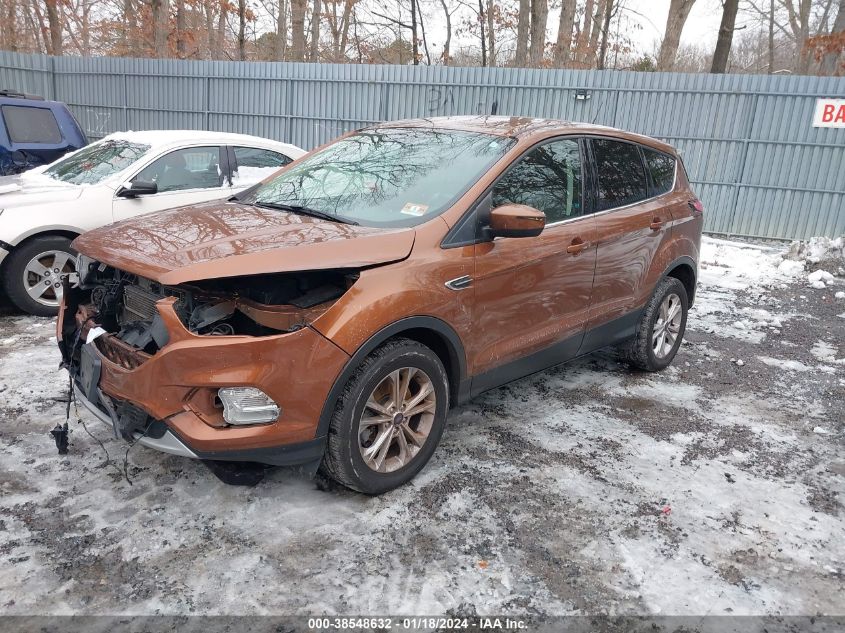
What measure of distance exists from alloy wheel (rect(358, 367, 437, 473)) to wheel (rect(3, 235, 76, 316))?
3.81 meters

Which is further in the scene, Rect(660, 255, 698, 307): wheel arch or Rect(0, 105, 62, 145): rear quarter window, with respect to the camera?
Rect(0, 105, 62, 145): rear quarter window

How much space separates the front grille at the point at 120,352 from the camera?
2.97 metres

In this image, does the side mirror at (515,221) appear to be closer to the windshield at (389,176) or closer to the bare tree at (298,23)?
the windshield at (389,176)

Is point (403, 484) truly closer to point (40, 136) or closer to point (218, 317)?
point (218, 317)

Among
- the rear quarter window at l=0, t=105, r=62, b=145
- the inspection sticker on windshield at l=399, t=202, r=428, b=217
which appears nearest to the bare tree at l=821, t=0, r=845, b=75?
the rear quarter window at l=0, t=105, r=62, b=145

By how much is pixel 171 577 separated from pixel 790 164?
12091 mm

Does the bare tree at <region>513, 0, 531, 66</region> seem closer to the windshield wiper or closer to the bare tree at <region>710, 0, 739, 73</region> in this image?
the bare tree at <region>710, 0, 739, 73</region>

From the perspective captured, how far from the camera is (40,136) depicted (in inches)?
326

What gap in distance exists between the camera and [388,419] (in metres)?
3.24

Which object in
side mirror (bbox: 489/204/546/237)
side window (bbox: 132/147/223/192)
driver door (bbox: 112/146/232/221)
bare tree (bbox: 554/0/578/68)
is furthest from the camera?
bare tree (bbox: 554/0/578/68)

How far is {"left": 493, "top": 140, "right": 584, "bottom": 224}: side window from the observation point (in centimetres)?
373

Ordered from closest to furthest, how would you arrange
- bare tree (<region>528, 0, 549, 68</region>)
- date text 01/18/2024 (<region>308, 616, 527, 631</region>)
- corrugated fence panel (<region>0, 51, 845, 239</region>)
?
1. date text 01/18/2024 (<region>308, 616, 527, 631</region>)
2. corrugated fence panel (<region>0, 51, 845, 239</region>)
3. bare tree (<region>528, 0, 549, 68</region>)

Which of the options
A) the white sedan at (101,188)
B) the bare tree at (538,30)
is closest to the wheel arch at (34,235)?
the white sedan at (101,188)

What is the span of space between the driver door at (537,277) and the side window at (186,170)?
12.5ft
